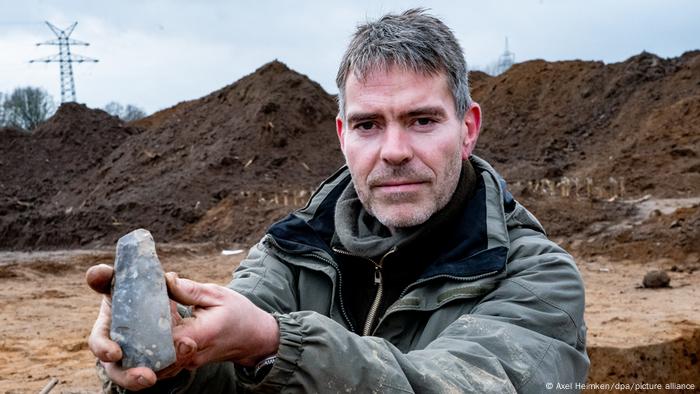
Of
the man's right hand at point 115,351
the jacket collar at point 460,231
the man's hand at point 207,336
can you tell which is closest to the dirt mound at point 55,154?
the jacket collar at point 460,231

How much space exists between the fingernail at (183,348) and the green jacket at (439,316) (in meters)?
0.18

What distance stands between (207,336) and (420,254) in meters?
1.03

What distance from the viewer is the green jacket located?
1858 millimetres

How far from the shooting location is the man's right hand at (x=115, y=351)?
1.77m

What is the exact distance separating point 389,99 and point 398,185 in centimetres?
27

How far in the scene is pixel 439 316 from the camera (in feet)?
8.00

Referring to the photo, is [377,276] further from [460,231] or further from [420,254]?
[460,231]

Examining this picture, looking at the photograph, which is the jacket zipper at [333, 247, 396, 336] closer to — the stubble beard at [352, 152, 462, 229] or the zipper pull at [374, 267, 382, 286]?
the zipper pull at [374, 267, 382, 286]

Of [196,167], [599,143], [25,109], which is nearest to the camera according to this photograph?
[196,167]

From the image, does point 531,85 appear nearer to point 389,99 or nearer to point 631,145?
point 631,145

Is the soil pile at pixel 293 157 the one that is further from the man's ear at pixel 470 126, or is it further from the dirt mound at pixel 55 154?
the man's ear at pixel 470 126

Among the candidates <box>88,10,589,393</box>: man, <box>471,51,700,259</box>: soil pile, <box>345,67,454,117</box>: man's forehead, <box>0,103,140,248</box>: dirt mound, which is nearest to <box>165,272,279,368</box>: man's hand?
<box>88,10,589,393</box>: man

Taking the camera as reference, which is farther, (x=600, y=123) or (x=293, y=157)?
(x=600, y=123)

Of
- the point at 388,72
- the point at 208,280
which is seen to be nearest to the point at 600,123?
the point at 208,280
